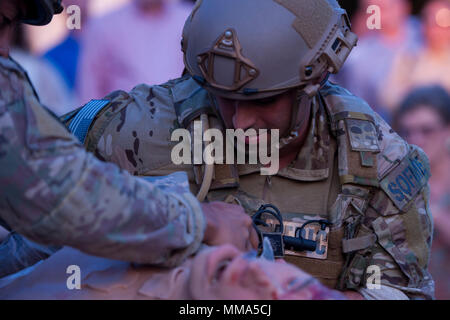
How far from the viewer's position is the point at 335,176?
2938mm

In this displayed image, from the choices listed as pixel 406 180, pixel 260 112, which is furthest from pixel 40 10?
pixel 406 180

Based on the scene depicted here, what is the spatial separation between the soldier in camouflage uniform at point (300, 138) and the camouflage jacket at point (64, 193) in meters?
0.92

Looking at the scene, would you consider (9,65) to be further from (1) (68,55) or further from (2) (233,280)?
(1) (68,55)

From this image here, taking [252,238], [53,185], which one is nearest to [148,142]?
[252,238]

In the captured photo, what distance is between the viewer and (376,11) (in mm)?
5203

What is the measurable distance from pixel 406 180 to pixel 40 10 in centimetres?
176

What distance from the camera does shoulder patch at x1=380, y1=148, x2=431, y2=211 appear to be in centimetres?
281

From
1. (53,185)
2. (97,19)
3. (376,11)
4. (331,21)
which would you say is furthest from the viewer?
(376,11)

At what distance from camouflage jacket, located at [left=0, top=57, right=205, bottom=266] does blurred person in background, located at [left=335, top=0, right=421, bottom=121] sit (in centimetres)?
375

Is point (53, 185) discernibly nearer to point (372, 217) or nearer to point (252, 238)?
point (252, 238)

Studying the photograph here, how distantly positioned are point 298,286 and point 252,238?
0.46m

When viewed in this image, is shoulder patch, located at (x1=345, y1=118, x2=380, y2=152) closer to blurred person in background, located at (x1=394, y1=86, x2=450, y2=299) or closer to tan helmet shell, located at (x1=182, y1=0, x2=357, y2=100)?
tan helmet shell, located at (x1=182, y1=0, x2=357, y2=100)

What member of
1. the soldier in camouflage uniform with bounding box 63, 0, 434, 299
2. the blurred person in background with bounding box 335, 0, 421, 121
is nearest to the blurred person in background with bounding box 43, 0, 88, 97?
the soldier in camouflage uniform with bounding box 63, 0, 434, 299

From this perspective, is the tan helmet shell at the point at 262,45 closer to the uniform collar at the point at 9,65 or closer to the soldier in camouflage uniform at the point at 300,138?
the soldier in camouflage uniform at the point at 300,138
